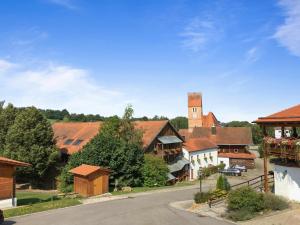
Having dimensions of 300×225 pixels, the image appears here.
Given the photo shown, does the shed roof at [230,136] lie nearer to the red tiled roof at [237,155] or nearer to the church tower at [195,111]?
the red tiled roof at [237,155]

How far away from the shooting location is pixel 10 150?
43625mm

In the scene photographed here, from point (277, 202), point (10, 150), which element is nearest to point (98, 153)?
point (10, 150)

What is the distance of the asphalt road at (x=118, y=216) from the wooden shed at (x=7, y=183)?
347cm

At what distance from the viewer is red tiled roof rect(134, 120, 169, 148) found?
48109mm

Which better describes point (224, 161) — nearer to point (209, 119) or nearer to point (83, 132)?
point (83, 132)

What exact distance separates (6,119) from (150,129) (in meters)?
18.4

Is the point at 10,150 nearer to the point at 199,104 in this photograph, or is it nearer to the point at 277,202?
the point at 277,202

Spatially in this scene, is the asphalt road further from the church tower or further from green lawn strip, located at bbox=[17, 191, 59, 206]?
the church tower

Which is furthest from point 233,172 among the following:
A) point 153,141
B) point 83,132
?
point 83,132

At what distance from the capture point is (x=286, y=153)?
2384 centimetres

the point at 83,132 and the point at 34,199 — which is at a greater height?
the point at 83,132

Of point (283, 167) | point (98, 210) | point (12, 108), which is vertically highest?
point (12, 108)

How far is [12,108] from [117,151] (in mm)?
18852

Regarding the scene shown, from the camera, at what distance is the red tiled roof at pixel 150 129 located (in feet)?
158
